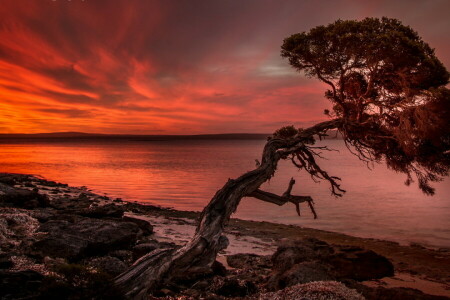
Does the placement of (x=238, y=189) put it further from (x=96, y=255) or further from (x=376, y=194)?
(x=376, y=194)

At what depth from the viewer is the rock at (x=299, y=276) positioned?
6.28 metres

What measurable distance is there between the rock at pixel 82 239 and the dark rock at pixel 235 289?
10.2 ft

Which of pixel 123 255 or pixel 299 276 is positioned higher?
pixel 299 276

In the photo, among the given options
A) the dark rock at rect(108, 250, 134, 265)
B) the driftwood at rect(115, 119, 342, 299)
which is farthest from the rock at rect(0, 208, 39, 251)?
the driftwood at rect(115, 119, 342, 299)

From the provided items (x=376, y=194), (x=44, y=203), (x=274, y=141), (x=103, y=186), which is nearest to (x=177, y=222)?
(x=44, y=203)

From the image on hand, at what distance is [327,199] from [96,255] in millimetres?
21923

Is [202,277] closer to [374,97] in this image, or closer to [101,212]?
[101,212]

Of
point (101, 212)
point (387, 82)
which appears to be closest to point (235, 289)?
point (101, 212)

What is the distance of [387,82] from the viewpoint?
11609 mm

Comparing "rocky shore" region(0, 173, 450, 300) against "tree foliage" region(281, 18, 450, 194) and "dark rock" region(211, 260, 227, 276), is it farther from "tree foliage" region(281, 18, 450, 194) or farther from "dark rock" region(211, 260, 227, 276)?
"tree foliage" region(281, 18, 450, 194)

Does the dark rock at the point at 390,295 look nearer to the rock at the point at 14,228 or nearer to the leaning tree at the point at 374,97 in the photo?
the leaning tree at the point at 374,97

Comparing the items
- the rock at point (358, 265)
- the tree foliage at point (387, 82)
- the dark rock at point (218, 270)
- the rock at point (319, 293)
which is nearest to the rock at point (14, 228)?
the dark rock at point (218, 270)

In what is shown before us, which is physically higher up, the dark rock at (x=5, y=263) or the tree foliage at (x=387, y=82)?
the tree foliage at (x=387, y=82)

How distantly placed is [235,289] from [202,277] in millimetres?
918
